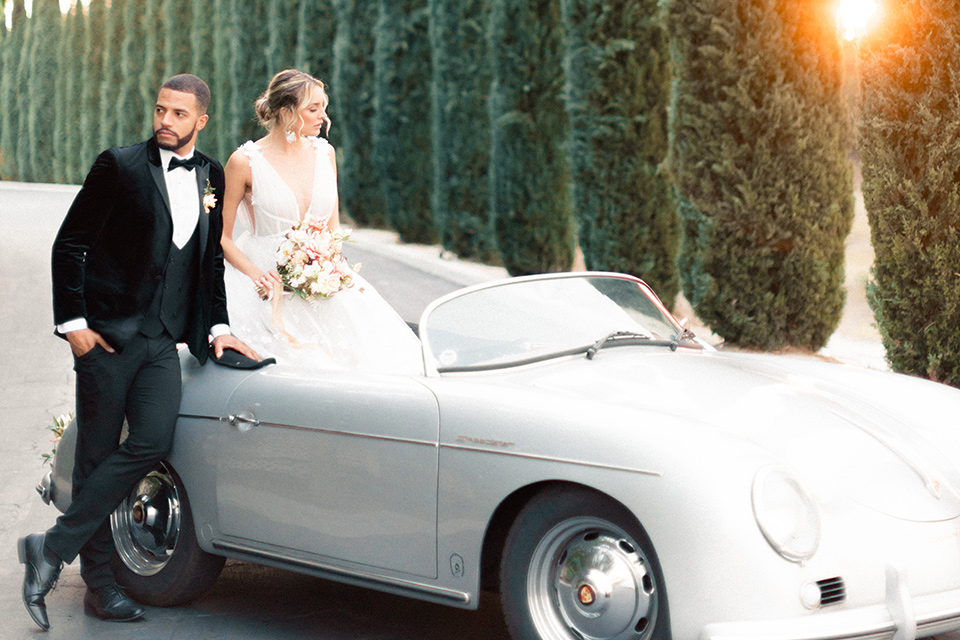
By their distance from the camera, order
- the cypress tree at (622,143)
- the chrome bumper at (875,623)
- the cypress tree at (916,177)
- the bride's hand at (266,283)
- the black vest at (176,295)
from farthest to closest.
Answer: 1. the cypress tree at (622,143)
2. the cypress tree at (916,177)
3. the bride's hand at (266,283)
4. the black vest at (176,295)
5. the chrome bumper at (875,623)

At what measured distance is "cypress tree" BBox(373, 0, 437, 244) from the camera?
21078 mm

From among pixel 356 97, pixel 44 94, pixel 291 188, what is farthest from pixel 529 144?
pixel 44 94

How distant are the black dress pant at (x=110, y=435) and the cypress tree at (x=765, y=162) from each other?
6963mm

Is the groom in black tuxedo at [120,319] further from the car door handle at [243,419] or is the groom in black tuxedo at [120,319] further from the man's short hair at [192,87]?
the car door handle at [243,419]

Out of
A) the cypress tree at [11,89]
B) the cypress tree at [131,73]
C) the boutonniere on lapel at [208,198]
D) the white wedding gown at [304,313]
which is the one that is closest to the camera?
the boutonniere on lapel at [208,198]

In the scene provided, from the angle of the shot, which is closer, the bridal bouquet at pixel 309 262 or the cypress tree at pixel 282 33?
the bridal bouquet at pixel 309 262

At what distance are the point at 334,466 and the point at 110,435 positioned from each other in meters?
0.98

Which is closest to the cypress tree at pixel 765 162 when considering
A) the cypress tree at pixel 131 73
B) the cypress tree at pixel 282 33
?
the cypress tree at pixel 282 33

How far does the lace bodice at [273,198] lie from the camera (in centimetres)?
532

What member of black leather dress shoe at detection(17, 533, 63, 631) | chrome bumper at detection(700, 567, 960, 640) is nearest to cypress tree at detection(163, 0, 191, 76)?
black leather dress shoe at detection(17, 533, 63, 631)

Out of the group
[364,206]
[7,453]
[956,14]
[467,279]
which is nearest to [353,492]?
[7,453]

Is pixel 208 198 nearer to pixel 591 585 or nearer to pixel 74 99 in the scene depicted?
pixel 591 585

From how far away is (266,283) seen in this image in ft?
16.9

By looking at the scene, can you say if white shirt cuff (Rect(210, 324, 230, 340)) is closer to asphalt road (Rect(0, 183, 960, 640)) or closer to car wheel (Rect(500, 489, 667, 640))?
asphalt road (Rect(0, 183, 960, 640))
